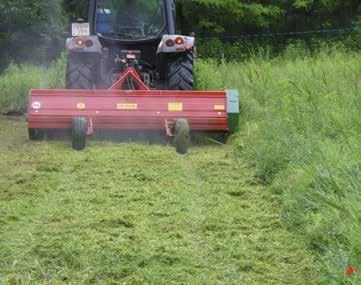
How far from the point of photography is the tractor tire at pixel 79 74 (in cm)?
794

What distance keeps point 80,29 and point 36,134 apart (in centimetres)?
141

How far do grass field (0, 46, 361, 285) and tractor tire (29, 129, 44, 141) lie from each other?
0.56 feet

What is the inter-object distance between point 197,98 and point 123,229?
3.34 metres

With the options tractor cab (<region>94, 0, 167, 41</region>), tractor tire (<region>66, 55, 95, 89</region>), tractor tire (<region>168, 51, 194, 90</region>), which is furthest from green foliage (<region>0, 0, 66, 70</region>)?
tractor tire (<region>168, 51, 194, 90</region>)

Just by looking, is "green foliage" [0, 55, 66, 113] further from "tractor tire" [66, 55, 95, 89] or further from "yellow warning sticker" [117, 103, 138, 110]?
"yellow warning sticker" [117, 103, 138, 110]

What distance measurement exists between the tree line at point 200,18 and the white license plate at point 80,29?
7.49 metres

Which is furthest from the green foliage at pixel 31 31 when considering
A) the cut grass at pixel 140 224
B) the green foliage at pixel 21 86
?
the cut grass at pixel 140 224

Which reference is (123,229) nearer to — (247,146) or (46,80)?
(247,146)

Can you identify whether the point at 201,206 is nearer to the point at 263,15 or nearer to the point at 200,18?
the point at 200,18

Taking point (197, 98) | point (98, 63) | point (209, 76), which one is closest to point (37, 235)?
point (197, 98)

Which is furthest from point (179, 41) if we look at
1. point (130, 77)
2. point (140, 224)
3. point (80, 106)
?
point (140, 224)

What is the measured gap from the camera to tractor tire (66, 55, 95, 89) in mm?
7938

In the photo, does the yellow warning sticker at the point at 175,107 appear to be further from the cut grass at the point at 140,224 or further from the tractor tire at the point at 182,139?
the cut grass at the point at 140,224

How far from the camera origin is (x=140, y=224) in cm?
402
